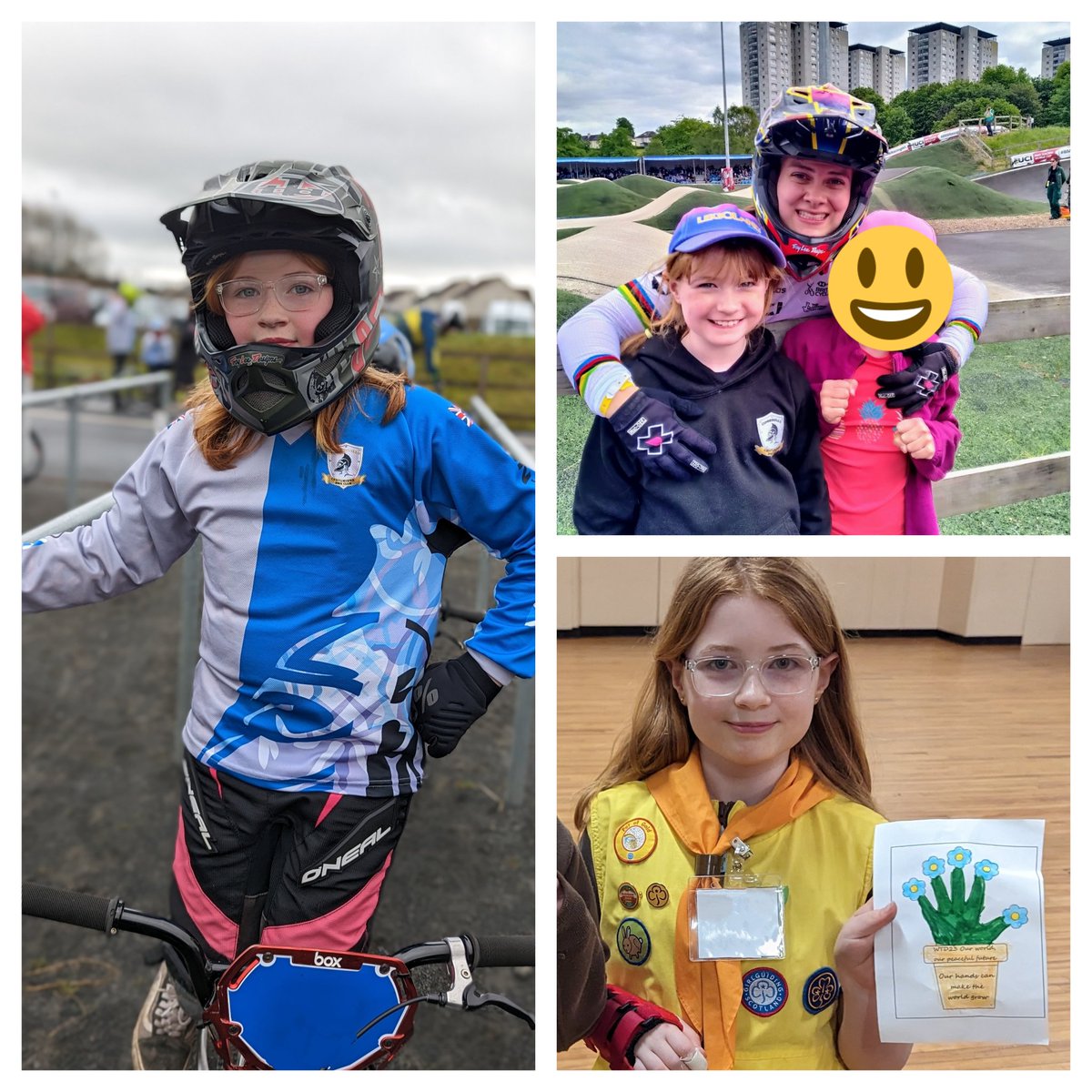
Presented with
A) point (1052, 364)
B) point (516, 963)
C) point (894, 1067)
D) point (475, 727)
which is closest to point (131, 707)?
point (475, 727)

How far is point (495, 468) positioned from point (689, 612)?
34cm

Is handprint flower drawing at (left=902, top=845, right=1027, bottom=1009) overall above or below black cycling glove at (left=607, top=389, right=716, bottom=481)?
below

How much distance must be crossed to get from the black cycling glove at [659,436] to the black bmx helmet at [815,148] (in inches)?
10.2

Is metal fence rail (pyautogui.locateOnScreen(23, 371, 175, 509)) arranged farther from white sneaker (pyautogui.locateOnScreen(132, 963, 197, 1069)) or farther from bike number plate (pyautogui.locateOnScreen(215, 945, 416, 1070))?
bike number plate (pyautogui.locateOnScreen(215, 945, 416, 1070))

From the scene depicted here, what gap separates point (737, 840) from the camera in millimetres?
1469

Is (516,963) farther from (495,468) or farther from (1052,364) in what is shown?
(1052,364)

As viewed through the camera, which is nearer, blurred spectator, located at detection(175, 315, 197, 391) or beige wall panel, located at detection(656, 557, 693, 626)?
beige wall panel, located at detection(656, 557, 693, 626)

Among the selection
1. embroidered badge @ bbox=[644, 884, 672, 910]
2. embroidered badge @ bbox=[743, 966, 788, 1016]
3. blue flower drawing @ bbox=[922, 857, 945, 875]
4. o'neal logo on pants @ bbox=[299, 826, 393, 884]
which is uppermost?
blue flower drawing @ bbox=[922, 857, 945, 875]

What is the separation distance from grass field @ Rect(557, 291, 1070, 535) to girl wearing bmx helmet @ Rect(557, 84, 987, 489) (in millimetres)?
36

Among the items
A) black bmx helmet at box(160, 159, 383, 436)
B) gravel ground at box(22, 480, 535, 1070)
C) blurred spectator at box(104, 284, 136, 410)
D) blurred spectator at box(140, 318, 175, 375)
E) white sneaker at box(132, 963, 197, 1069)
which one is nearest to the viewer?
black bmx helmet at box(160, 159, 383, 436)

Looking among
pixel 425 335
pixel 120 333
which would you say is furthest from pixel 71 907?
pixel 120 333

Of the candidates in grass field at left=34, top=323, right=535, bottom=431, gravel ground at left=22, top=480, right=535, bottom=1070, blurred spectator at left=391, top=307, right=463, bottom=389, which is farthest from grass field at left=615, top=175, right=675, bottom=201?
blurred spectator at left=391, top=307, right=463, bottom=389

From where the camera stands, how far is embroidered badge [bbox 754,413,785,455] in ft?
4.74

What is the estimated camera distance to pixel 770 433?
1450 mm
